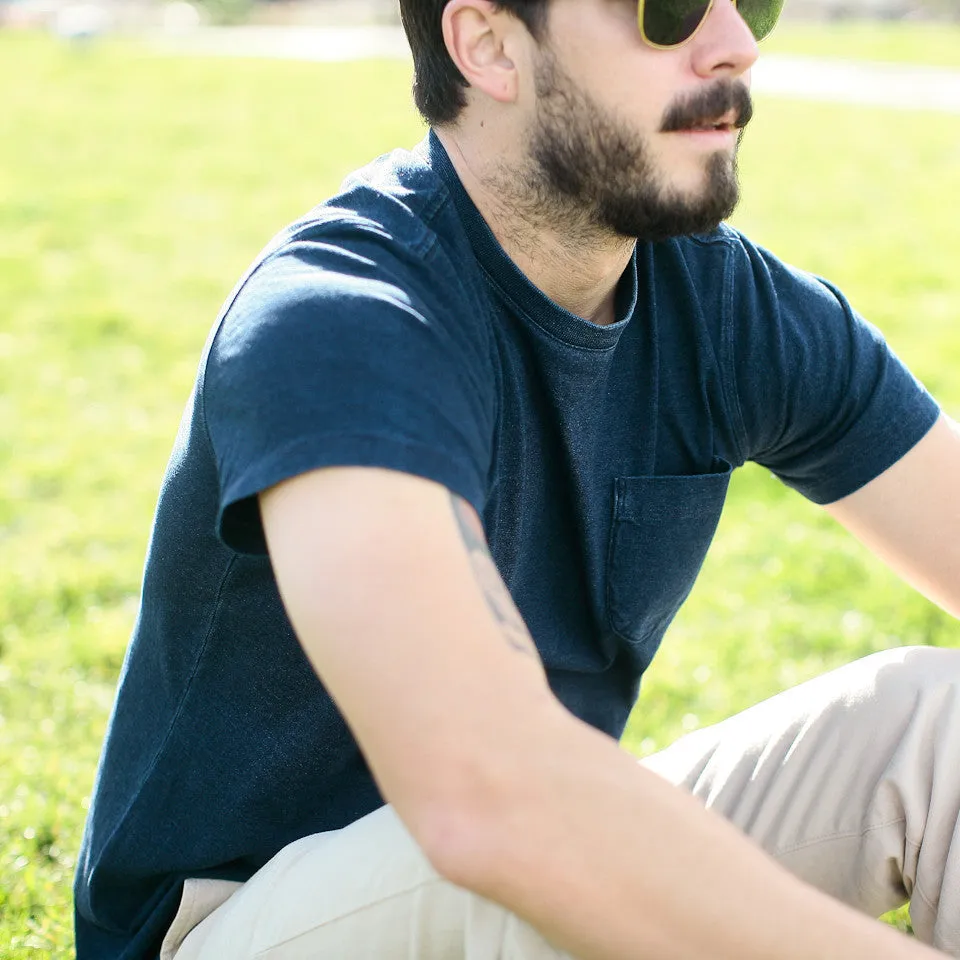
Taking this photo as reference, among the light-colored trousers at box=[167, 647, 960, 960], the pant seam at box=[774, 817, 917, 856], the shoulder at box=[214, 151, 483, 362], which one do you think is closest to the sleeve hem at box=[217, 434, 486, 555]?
the shoulder at box=[214, 151, 483, 362]

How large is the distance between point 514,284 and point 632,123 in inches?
11.3

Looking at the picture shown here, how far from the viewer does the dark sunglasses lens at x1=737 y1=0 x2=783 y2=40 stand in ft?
6.79

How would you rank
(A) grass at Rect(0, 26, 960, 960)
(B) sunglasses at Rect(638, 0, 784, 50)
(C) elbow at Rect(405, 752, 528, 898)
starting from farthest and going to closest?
1. (A) grass at Rect(0, 26, 960, 960)
2. (B) sunglasses at Rect(638, 0, 784, 50)
3. (C) elbow at Rect(405, 752, 528, 898)

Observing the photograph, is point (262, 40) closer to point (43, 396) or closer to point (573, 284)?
point (43, 396)

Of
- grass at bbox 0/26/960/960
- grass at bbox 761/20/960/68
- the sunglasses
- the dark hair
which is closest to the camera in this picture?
the sunglasses

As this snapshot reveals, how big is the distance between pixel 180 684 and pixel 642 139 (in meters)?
1.01

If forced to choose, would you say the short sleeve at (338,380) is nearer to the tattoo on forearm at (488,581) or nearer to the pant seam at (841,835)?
the tattoo on forearm at (488,581)

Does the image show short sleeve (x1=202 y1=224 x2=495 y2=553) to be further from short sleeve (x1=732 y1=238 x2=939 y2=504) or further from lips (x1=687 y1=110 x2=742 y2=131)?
short sleeve (x1=732 y1=238 x2=939 y2=504)

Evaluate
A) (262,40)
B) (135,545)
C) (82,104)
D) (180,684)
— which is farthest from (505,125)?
(262,40)

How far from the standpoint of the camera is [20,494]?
4.62 m

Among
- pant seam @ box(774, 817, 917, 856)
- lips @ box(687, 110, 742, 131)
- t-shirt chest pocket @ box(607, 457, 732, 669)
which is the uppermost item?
lips @ box(687, 110, 742, 131)

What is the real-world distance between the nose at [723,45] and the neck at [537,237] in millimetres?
275

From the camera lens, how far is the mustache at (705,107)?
1.90 meters

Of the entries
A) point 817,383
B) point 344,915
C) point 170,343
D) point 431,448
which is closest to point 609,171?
point 817,383
